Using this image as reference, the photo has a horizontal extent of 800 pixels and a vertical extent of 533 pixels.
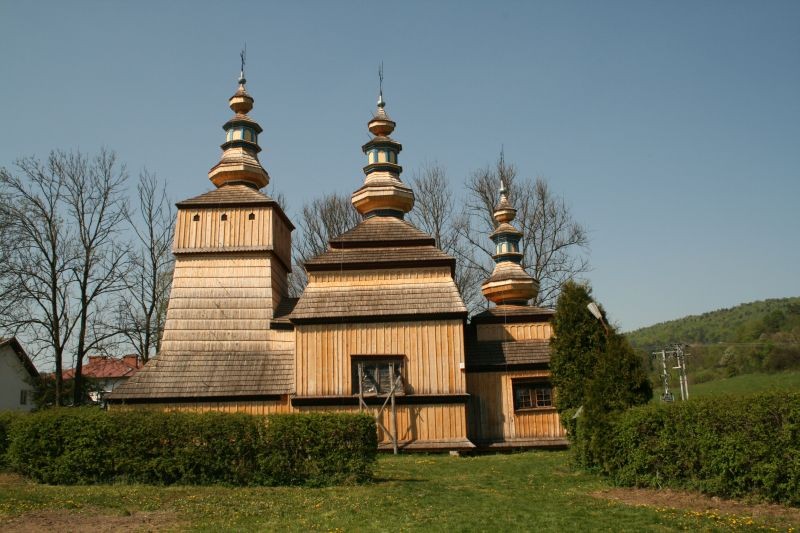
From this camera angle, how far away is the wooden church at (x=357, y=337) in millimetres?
19453

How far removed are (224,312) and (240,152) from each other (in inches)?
264

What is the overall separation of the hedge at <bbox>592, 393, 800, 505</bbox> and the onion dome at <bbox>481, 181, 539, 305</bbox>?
1116 cm

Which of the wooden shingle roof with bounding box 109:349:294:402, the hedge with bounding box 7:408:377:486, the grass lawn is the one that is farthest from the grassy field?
the hedge with bounding box 7:408:377:486

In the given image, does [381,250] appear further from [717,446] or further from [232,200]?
[717,446]

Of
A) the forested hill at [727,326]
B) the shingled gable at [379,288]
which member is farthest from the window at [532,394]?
the forested hill at [727,326]

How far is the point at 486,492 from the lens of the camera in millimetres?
12062

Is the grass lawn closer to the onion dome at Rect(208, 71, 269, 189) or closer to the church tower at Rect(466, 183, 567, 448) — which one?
the church tower at Rect(466, 183, 567, 448)

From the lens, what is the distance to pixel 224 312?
73.1 ft

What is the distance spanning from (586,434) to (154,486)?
332 inches

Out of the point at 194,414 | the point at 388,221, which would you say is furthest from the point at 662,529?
the point at 388,221

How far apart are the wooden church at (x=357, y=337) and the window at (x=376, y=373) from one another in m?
0.03

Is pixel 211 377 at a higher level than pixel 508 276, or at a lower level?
lower

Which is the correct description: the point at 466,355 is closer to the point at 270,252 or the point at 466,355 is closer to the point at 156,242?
the point at 270,252

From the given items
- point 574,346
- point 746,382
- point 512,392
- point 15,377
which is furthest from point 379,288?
point 746,382
